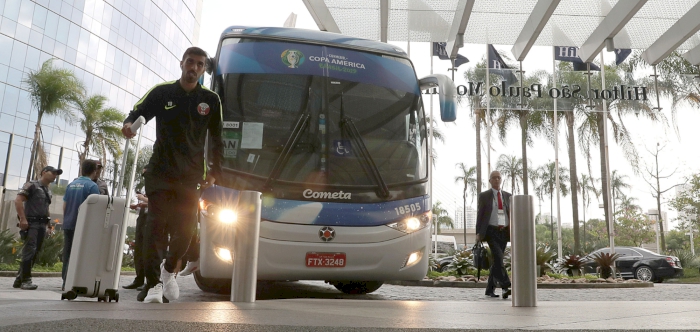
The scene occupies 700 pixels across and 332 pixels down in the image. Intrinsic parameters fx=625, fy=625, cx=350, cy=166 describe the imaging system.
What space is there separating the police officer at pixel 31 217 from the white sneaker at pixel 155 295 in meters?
4.20

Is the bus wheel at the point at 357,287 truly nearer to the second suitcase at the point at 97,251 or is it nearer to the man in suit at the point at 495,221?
the man in suit at the point at 495,221

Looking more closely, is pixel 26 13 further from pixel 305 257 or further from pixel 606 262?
pixel 305 257

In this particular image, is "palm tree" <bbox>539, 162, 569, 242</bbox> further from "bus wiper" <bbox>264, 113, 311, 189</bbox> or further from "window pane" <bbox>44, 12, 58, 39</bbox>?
"bus wiper" <bbox>264, 113, 311, 189</bbox>

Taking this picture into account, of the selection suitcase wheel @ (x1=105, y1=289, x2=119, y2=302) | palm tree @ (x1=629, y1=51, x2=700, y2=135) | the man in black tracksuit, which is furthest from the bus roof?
palm tree @ (x1=629, y1=51, x2=700, y2=135)

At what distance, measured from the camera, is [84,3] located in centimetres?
4838

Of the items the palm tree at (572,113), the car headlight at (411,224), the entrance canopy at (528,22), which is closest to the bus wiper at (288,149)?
the car headlight at (411,224)

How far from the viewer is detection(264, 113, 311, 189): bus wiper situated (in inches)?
272

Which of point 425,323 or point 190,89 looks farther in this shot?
point 190,89

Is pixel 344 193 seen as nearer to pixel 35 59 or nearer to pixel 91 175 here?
pixel 91 175

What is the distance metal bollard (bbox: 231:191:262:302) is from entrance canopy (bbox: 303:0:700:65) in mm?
5883

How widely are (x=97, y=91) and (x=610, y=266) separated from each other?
44.1 meters

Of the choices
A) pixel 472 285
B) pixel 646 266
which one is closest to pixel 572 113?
Result: pixel 646 266

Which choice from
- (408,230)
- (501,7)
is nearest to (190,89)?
(408,230)

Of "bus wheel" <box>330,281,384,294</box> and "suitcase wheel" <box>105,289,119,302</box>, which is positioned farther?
"bus wheel" <box>330,281,384,294</box>
